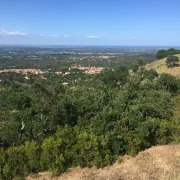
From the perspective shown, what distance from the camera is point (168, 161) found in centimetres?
1382

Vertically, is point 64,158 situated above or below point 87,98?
below

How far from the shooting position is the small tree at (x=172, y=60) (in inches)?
2376

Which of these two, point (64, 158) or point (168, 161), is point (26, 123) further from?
point (168, 161)

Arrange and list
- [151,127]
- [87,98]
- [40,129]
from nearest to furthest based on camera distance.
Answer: [151,127], [40,129], [87,98]

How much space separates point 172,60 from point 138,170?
51.0 meters

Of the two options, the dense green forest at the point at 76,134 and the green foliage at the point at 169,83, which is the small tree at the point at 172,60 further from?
the dense green forest at the point at 76,134

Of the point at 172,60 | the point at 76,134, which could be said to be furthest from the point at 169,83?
the point at 76,134

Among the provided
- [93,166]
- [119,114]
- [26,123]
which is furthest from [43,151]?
[119,114]

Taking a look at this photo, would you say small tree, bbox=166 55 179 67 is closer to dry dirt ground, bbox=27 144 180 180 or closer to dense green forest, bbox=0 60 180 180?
dense green forest, bbox=0 60 180 180

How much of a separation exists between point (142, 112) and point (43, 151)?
838 cm

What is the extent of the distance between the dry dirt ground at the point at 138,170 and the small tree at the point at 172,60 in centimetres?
4844

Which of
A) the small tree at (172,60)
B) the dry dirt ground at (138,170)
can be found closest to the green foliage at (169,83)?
the small tree at (172,60)

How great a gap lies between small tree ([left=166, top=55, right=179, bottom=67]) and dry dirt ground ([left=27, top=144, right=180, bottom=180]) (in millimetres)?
48441

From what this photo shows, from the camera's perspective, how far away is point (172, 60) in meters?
60.5
